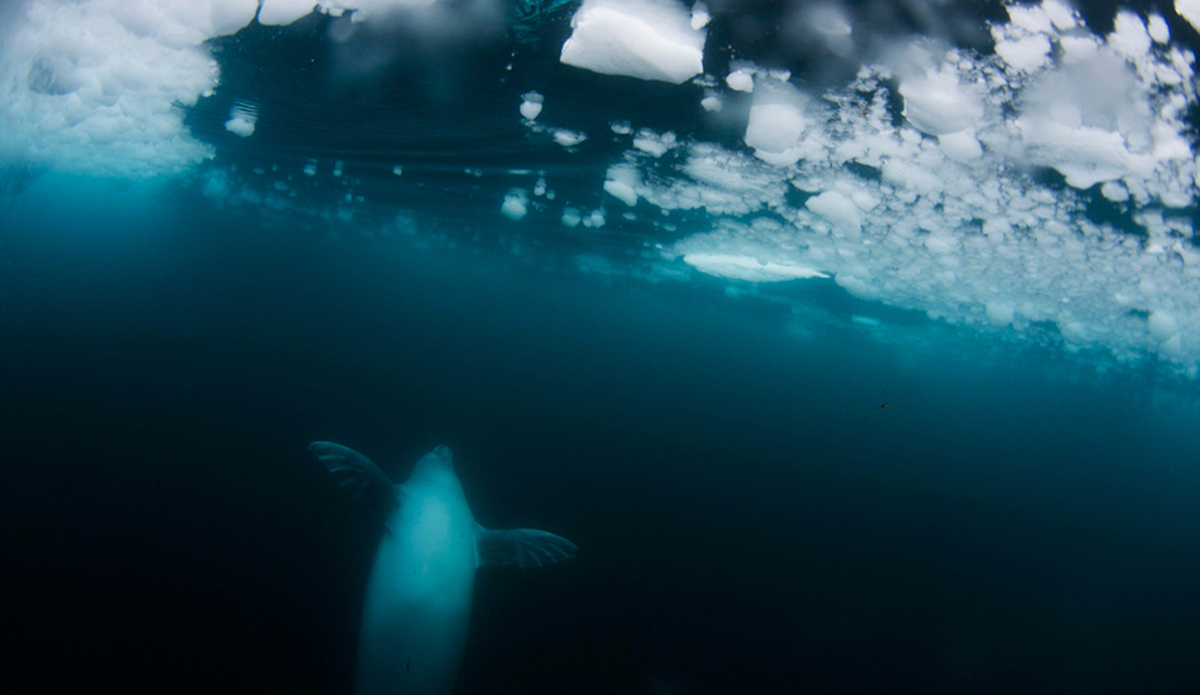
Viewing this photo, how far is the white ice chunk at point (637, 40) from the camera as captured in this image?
4457 mm

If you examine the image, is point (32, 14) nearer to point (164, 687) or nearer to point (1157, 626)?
point (164, 687)

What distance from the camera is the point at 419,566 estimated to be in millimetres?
6324

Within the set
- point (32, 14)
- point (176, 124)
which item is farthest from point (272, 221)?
point (32, 14)

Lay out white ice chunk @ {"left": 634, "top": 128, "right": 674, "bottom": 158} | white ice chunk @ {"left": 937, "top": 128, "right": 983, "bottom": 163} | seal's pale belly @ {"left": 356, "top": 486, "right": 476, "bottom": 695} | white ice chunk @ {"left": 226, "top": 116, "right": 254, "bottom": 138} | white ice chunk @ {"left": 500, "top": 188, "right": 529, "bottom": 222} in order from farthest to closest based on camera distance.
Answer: white ice chunk @ {"left": 500, "top": 188, "right": 529, "bottom": 222} → white ice chunk @ {"left": 226, "top": 116, "right": 254, "bottom": 138} → white ice chunk @ {"left": 634, "top": 128, "right": 674, "bottom": 158} → white ice chunk @ {"left": 937, "top": 128, "right": 983, "bottom": 163} → seal's pale belly @ {"left": 356, "top": 486, "right": 476, "bottom": 695}

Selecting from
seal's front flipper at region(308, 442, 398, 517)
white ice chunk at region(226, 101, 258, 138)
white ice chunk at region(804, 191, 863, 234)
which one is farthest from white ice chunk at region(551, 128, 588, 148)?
white ice chunk at region(226, 101, 258, 138)

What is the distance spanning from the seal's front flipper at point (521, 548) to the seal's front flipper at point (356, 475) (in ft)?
4.98

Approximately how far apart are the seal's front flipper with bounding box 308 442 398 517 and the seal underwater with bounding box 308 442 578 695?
0.01 metres

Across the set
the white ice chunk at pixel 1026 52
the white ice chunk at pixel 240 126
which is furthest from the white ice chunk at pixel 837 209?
the white ice chunk at pixel 240 126

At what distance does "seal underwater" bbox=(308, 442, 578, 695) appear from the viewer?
5.82 m

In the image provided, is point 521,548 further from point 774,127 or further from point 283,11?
point 283,11

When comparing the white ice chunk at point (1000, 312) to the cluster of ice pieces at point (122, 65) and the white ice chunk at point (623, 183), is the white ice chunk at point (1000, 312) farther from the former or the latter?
the cluster of ice pieces at point (122, 65)

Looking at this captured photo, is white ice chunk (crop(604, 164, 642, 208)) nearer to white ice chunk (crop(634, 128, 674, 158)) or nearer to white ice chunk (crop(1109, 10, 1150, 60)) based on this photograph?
white ice chunk (crop(634, 128, 674, 158))

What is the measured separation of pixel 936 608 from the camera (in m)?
15.5

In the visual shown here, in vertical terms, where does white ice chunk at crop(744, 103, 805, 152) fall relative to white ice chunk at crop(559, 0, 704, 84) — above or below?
above
